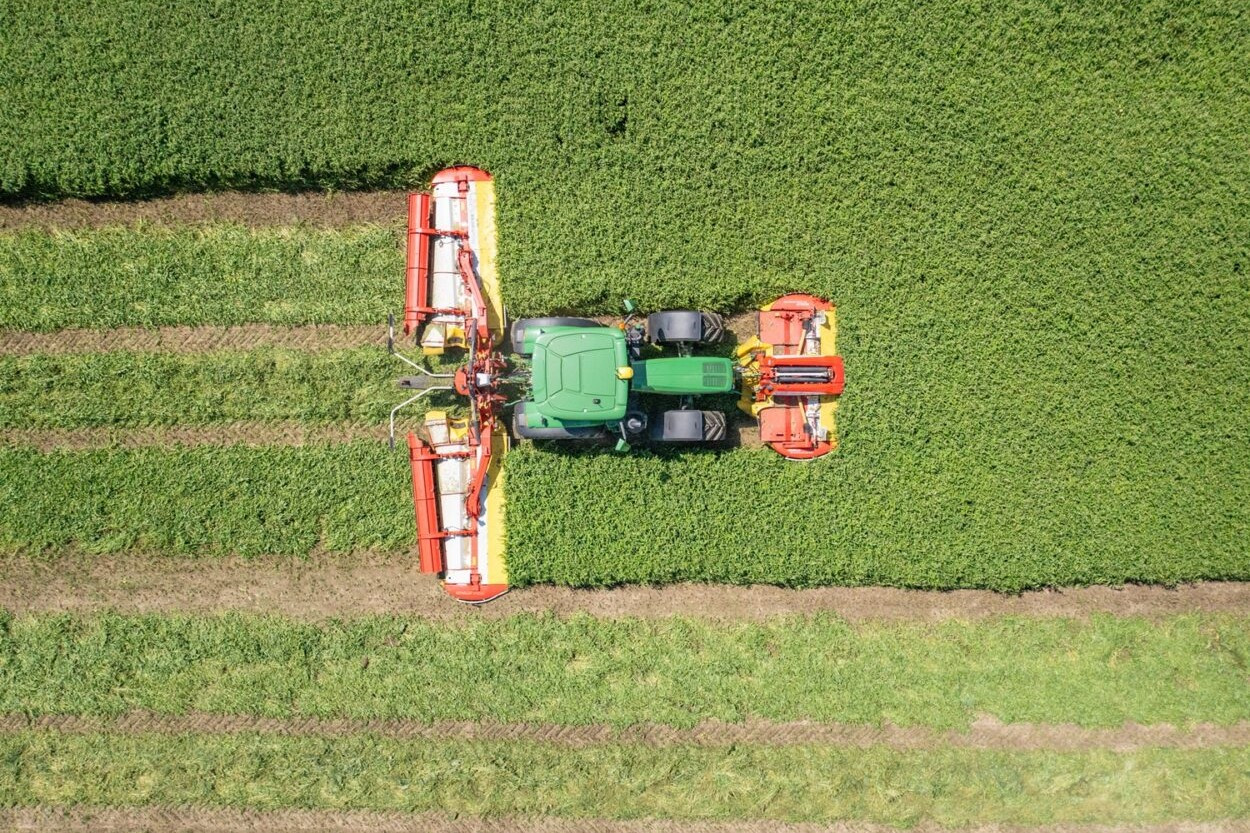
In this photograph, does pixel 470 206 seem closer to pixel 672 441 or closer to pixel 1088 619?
pixel 672 441

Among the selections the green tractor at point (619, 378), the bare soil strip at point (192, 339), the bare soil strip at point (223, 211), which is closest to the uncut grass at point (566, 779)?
the green tractor at point (619, 378)

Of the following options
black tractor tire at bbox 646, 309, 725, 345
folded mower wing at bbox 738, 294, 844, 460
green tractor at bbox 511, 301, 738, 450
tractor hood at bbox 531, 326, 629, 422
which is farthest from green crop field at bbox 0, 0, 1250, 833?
tractor hood at bbox 531, 326, 629, 422

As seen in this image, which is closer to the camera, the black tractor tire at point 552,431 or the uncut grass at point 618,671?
the black tractor tire at point 552,431

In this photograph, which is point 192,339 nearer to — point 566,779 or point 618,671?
point 618,671

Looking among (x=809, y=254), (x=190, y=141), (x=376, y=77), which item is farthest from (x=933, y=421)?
(x=190, y=141)

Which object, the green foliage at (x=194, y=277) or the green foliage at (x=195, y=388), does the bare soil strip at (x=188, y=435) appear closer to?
the green foliage at (x=195, y=388)

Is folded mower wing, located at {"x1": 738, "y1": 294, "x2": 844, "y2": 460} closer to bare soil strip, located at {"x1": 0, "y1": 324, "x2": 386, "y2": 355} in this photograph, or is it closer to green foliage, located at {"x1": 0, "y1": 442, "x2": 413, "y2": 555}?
green foliage, located at {"x1": 0, "y1": 442, "x2": 413, "y2": 555}
